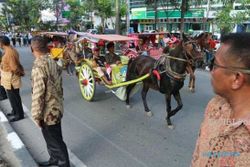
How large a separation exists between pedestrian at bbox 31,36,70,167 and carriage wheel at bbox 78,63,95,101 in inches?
154

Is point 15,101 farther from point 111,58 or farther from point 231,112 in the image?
point 231,112

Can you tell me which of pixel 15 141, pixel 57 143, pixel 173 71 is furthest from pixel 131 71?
pixel 57 143

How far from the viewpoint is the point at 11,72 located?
5957mm

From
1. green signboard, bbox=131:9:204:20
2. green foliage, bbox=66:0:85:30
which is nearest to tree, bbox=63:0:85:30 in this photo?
A: green foliage, bbox=66:0:85:30

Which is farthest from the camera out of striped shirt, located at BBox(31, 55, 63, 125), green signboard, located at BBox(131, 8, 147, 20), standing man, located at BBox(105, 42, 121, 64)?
green signboard, located at BBox(131, 8, 147, 20)

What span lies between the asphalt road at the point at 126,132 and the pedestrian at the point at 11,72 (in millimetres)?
494

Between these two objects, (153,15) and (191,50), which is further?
(153,15)

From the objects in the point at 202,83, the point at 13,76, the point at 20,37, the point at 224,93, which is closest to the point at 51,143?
the point at 13,76

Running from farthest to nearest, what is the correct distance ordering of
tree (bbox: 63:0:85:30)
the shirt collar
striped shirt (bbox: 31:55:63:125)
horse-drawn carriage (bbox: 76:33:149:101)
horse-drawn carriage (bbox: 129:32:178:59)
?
tree (bbox: 63:0:85:30) → horse-drawn carriage (bbox: 129:32:178:59) → horse-drawn carriage (bbox: 76:33:149:101) → striped shirt (bbox: 31:55:63:125) → the shirt collar

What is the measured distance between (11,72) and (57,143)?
2640 millimetres

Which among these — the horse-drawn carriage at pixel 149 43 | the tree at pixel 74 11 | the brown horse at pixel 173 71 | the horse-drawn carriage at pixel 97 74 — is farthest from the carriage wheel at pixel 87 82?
the tree at pixel 74 11

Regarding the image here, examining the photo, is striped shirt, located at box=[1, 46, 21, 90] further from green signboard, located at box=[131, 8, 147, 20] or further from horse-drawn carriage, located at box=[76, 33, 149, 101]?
green signboard, located at box=[131, 8, 147, 20]

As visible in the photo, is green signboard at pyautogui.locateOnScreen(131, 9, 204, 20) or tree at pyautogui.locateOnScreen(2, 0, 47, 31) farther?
green signboard at pyautogui.locateOnScreen(131, 9, 204, 20)

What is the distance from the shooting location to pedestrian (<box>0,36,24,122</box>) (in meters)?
5.78
